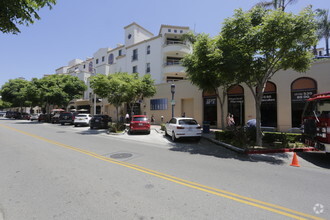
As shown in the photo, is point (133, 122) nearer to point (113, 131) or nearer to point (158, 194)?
point (113, 131)

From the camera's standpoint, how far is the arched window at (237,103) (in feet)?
58.0

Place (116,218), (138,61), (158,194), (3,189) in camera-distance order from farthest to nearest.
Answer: (138,61), (3,189), (158,194), (116,218)

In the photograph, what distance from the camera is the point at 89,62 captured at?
4628 centimetres

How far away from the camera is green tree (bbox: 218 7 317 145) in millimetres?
7707

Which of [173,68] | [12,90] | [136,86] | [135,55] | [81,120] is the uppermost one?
[135,55]

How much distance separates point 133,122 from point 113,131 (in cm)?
263

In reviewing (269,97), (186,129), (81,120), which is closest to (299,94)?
(269,97)

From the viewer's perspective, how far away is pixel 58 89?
2825 cm

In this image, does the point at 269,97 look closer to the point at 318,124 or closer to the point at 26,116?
the point at 318,124

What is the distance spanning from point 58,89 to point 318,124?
1266 inches

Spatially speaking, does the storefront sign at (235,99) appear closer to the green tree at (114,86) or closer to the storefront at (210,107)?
the storefront at (210,107)

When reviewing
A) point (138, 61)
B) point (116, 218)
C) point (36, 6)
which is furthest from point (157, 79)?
point (116, 218)

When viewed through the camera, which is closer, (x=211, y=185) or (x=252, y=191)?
(x=252, y=191)

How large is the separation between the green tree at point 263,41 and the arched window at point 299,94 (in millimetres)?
6748
